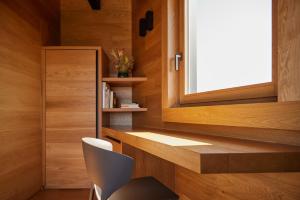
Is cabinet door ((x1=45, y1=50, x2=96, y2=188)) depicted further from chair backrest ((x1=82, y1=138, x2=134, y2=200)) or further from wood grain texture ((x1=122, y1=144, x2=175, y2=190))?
chair backrest ((x1=82, y1=138, x2=134, y2=200))

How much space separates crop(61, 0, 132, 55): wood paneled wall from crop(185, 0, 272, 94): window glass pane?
1.71 m

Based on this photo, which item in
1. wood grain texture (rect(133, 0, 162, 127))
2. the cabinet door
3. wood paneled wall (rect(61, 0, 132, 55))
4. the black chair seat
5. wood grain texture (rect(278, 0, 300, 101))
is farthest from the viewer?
wood paneled wall (rect(61, 0, 132, 55))

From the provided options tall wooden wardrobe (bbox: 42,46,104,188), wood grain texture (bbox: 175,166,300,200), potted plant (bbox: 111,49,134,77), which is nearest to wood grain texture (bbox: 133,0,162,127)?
potted plant (bbox: 111,49,134,77)

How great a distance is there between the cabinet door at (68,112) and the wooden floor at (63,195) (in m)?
0.08

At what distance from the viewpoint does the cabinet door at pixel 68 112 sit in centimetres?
307

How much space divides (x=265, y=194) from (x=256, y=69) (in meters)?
0.64

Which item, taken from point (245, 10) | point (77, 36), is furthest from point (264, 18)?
point (77, 36)

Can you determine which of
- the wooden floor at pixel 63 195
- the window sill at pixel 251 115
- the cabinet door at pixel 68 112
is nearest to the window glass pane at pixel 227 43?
the window sill at pixel 251 115

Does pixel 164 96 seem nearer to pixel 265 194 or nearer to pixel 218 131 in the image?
pixel 218 131

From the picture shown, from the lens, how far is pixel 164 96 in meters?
2.36

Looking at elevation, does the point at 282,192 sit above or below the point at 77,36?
below

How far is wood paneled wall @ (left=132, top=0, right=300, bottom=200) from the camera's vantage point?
3.44ft

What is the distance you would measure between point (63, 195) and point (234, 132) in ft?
7.03

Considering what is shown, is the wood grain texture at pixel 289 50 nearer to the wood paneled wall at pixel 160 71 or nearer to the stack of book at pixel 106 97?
the wood paneled wall at pixel 160 71
